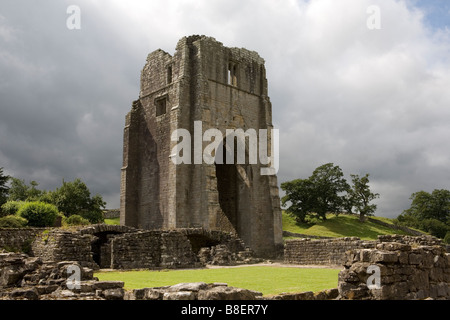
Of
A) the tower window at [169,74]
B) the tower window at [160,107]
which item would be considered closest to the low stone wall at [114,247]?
the tower window at [160,107]

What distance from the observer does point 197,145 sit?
27828 mm

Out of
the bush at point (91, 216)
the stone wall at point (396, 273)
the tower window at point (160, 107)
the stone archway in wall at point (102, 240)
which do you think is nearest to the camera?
the stone wall at point (396, 273)

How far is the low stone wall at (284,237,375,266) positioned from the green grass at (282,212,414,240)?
23.7 metres

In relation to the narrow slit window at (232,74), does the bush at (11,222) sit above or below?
below

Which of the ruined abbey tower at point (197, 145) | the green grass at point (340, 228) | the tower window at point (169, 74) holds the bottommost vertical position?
the green grass at point (340, 228)

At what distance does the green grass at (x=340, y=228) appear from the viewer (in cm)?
4475

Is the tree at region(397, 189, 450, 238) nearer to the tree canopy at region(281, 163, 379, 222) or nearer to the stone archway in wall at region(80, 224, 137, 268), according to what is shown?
the tree canopy at region(281, 163, 379, 222)

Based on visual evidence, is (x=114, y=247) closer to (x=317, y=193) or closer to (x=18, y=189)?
(x=317, y=193)

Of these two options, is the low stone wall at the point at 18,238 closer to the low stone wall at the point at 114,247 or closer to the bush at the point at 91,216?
the low stone wall at the point at 114,247

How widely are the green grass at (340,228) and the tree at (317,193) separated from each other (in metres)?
1.23

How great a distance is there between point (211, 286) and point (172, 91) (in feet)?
76.9

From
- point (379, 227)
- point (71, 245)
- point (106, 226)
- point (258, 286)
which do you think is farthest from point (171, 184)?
point (379, 227)

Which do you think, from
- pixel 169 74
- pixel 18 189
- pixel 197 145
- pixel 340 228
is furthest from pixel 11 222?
pixel 18 189

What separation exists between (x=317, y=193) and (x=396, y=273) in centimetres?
4506
